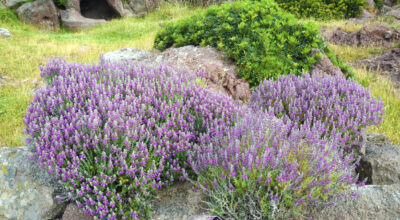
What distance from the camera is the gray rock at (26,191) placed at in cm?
284

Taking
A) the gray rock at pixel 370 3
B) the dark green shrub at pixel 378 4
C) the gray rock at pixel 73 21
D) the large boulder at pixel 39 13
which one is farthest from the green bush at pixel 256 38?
the dark green shrub at pixel 378 4

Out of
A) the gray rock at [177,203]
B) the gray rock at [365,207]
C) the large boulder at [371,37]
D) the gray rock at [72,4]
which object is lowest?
the gray rock at [177,203]

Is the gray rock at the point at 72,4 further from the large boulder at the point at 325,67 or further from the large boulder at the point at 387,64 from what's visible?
the large boulder at the point at 325,67

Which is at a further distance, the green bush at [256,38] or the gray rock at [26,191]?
the green bush at [256,38]

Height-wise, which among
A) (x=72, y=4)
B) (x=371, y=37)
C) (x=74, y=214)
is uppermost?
(x=72, y=4)

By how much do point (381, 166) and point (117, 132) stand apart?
9.23ft

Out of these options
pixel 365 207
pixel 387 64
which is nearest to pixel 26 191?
pixel 365 207

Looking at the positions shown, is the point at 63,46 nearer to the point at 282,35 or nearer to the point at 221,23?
the point at 221,23

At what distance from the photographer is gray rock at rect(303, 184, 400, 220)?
2.50 m

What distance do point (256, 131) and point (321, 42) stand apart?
398 cm

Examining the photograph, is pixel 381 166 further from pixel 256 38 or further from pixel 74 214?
pixel 74 214

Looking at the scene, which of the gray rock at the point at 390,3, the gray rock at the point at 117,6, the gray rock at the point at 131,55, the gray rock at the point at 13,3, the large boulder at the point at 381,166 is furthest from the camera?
the gray rock at the point at 390,3

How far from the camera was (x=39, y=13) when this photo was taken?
1355 cm

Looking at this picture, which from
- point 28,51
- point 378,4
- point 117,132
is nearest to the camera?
point 117,132
